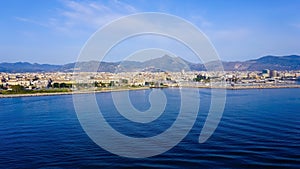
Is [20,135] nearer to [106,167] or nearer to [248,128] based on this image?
[106,167]

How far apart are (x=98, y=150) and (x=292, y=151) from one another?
8.75 feet

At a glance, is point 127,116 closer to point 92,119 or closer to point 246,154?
point 92,119

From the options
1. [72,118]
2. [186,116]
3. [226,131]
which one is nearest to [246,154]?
[226,131]

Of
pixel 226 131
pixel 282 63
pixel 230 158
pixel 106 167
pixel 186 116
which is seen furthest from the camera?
pixel 282 63

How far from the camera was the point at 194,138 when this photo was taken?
17.2 ft

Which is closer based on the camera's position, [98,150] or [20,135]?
[98,150]

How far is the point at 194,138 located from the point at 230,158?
4.04 ft

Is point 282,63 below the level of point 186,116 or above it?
above

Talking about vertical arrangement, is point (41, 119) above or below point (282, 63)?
below

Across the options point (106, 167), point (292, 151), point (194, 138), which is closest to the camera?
point (106, 167)

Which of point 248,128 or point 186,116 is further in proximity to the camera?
point 186,116

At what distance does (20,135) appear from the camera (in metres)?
5.93

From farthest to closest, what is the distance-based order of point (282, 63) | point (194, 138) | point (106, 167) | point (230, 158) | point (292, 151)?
point (282, 63)
point (194, 138)
point (292, 151)
point (230, 158)
point (106, 167)

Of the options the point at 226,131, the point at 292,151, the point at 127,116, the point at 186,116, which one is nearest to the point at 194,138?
the point at 226,131
